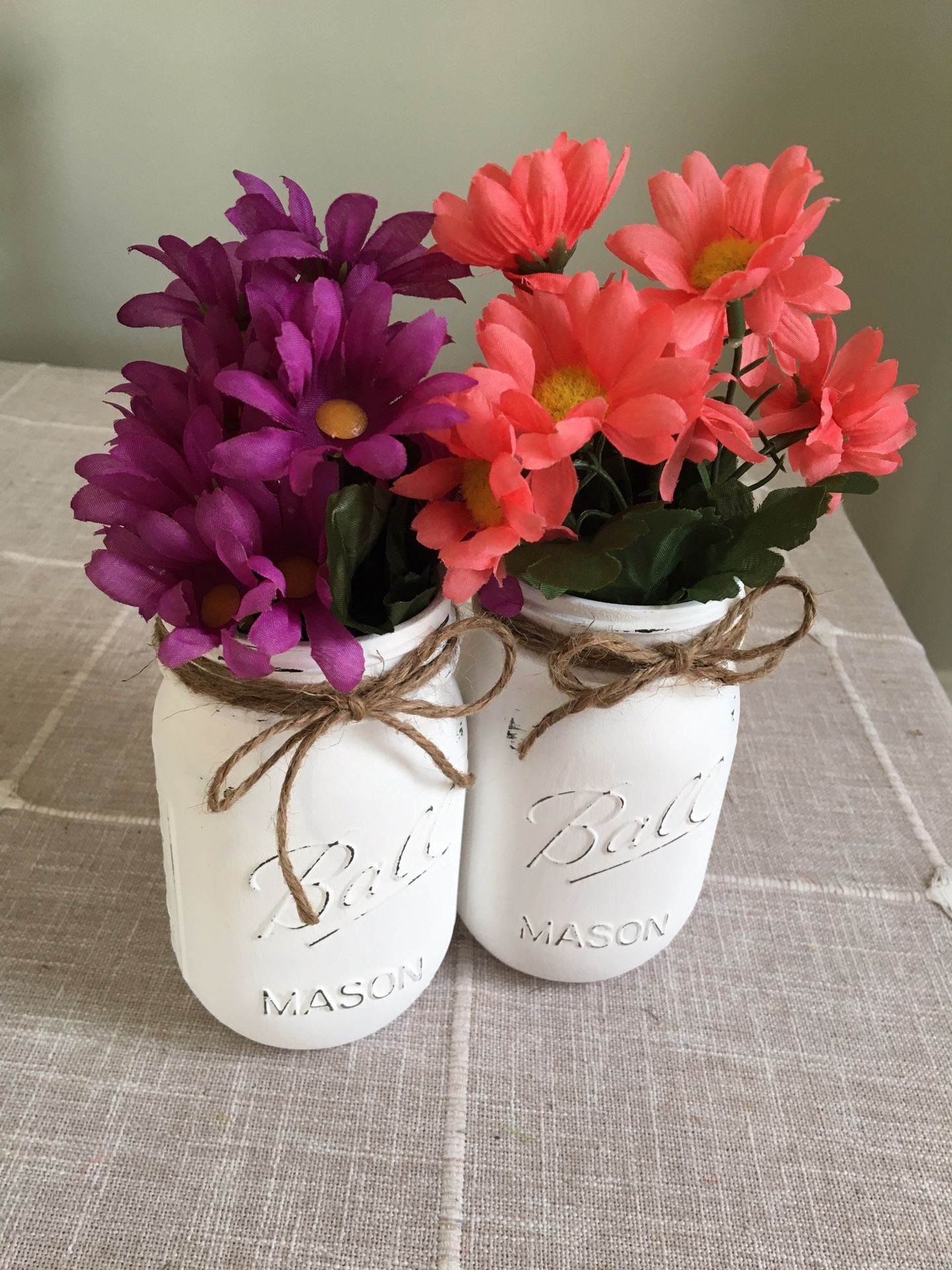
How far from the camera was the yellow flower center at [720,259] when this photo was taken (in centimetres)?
35

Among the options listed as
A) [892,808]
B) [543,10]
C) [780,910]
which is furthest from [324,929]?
[543,10]

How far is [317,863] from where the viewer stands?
390 millimetres

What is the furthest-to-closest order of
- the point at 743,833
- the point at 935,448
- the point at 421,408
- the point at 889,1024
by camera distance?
the point at 935,448 < the point at 743,833 < the point at 889,1024 < the point at 421,408

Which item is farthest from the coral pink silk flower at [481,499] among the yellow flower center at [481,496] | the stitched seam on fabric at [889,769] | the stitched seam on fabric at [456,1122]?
the stitched seam on fabric at [889,769]

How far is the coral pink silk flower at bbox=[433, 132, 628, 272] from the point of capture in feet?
1.16

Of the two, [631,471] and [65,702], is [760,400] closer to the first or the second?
[631,471]

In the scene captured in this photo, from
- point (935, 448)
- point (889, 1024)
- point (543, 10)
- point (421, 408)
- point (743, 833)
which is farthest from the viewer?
point (935, 448)

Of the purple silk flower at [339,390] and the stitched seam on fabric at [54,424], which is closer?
the purple silk flower at [339,390]

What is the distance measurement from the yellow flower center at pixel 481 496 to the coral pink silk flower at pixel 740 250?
0.09 metres

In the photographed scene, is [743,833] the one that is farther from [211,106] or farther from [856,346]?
[211,106]

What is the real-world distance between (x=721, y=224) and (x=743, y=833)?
389mm

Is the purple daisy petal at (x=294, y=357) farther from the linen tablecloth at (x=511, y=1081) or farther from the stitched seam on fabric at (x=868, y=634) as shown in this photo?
the stitched seam on fabric at (x=868, y=634)

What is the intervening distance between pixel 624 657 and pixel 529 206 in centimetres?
18

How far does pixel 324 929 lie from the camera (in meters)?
0.41
